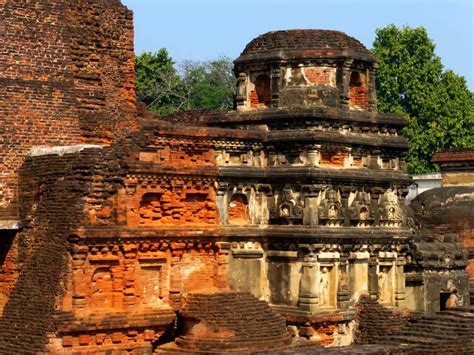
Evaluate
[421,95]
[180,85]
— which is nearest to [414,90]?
[421,95]

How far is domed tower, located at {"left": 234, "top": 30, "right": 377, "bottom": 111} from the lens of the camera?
923 inches

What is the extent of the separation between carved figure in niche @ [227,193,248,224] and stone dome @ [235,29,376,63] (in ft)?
8.74

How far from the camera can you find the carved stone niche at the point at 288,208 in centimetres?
2283

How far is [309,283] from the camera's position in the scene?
22594mm

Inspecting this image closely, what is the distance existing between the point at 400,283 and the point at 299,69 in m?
4.57

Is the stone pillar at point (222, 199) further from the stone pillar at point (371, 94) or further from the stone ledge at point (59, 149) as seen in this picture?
the stone pillar at point (371, 94)

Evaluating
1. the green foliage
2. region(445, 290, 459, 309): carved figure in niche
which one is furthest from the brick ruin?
the green foliage

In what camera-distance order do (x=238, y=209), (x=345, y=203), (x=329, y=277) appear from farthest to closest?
(x=345, y=203)
(x=238, y=209)
(x=329, y=277)

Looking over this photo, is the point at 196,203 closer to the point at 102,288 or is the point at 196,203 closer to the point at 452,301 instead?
the point at 102,288

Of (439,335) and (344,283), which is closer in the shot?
(439,335)

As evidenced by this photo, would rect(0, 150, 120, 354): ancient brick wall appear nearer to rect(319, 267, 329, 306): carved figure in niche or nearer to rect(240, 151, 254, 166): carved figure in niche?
rect(240, 151, 254, 166): carved figure in niche

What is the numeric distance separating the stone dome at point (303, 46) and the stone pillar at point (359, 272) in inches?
142

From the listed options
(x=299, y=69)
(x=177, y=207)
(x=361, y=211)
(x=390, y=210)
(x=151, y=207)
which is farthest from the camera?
(x=390, y=210)

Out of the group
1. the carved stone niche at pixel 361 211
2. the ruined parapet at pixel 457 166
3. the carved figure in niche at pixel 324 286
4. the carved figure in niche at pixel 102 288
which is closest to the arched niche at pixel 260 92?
the carved stone niche at pixel 361 211
